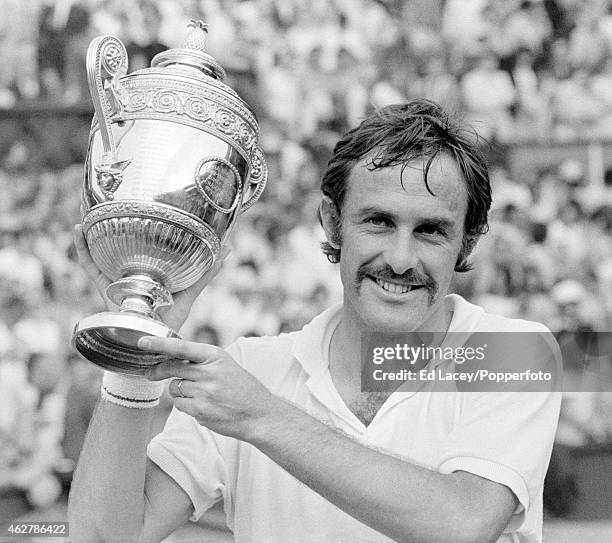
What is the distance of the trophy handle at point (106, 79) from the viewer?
0.98 metres

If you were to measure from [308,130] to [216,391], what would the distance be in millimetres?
2276

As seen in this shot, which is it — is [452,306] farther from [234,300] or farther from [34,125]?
[34,125]

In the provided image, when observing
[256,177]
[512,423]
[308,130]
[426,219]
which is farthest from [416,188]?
[308,130]

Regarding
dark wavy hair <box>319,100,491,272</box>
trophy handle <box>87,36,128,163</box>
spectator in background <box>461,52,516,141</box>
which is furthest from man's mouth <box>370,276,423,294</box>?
spectator in background <box>461,52,516,141</box>

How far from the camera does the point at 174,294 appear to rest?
1135mm

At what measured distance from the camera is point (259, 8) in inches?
127

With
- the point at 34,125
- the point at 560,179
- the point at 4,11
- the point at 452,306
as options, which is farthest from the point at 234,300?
the point at 452,306

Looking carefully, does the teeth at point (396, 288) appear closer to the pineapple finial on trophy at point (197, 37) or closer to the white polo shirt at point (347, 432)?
the white polo shirt at point (347, 432)

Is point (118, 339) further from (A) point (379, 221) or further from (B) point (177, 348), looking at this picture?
(A) point (379, 221)

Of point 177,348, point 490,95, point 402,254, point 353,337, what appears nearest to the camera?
point 177,348

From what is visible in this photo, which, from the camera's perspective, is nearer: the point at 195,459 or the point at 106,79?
the point at 106,79

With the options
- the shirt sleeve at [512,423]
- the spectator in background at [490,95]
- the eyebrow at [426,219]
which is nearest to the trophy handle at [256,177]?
the eyebrow at [426,219]

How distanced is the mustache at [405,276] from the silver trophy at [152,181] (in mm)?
191

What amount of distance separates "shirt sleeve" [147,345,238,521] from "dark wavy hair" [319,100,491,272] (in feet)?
1.10
